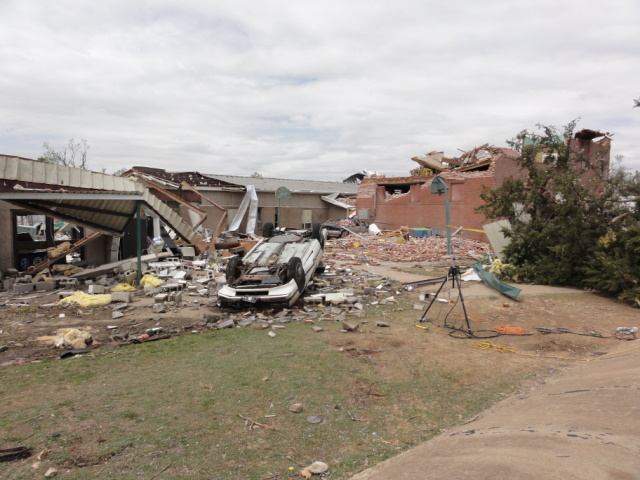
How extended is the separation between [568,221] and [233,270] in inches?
355

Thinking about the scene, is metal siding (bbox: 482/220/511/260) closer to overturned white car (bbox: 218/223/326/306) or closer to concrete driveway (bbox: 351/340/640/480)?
overturned white car (bbox: 218/223/326/306)

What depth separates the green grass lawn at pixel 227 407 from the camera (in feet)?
11.4

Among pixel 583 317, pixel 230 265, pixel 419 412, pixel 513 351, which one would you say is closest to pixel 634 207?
pixel 583 317

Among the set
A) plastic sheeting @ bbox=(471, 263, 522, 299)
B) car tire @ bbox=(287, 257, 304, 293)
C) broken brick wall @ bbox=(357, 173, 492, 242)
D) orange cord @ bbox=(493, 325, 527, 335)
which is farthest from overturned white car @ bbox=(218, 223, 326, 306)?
broken brick wall @ bbox=(357, 173, 492, 242)

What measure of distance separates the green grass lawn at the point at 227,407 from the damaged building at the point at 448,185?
16568 mm

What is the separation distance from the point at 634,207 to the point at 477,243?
1180cm

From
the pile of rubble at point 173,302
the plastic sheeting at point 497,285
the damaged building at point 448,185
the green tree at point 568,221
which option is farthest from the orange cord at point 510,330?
the damaged building at point 448,185

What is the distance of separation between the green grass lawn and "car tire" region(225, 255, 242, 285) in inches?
116

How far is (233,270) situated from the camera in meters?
Answer: 9.78

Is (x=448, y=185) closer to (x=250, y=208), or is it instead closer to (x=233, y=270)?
(x=250, y=208)

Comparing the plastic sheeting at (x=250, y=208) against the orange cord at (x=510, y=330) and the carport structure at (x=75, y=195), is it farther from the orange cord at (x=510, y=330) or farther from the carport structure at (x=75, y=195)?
the orange cord at (x=510, y=330)

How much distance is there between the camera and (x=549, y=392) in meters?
4.81

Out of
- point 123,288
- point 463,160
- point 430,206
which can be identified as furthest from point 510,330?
point 463,160

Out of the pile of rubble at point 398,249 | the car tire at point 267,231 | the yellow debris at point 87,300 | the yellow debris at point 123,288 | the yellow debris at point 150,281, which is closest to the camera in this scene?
the yellow debris at point 87,300
